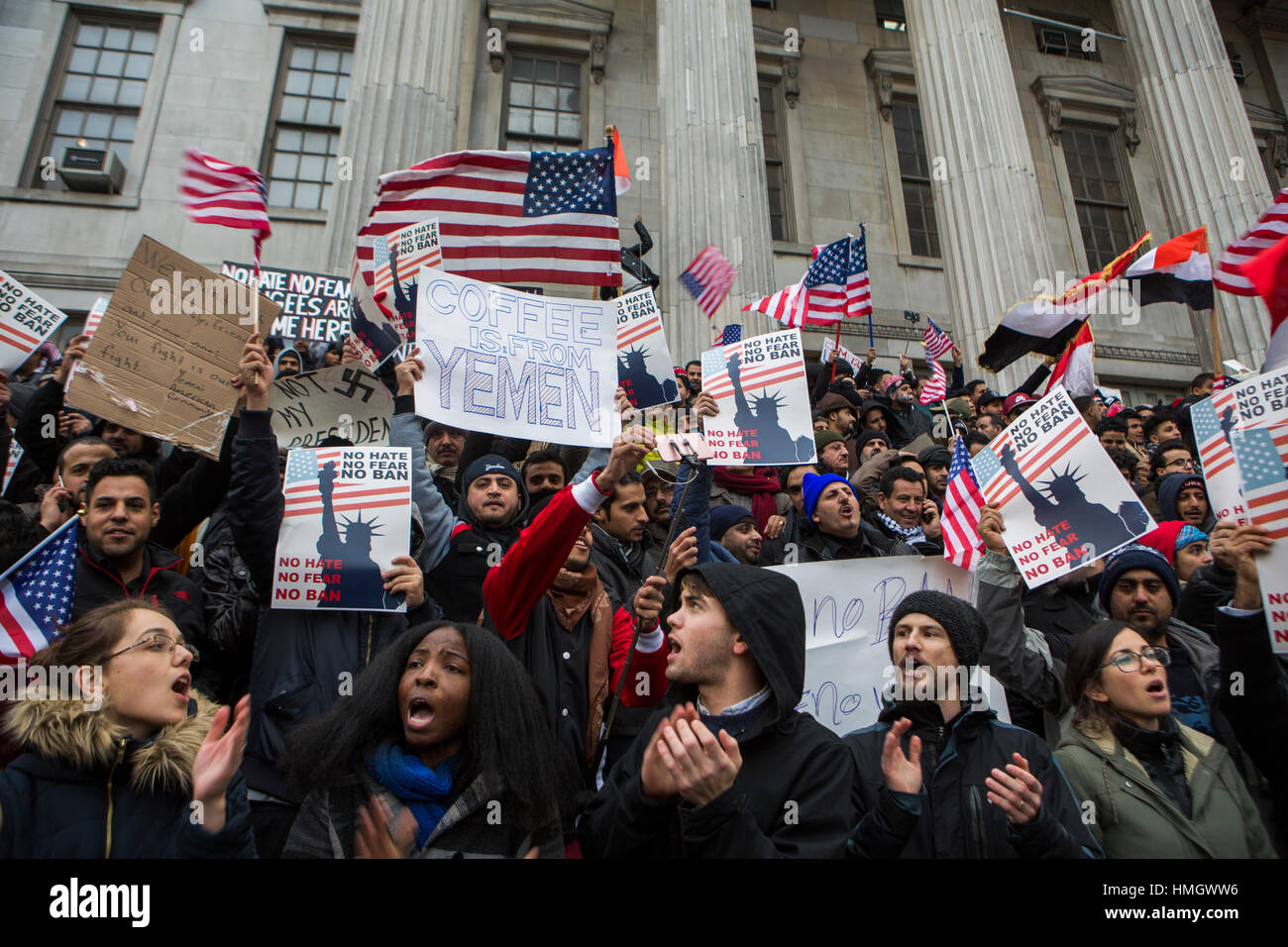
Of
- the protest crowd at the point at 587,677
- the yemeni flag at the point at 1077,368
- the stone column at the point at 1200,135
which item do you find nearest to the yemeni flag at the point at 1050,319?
the yemeni flag at the point at 1077,368

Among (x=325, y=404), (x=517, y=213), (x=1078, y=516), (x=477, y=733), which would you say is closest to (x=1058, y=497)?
(x=1078, y=516)

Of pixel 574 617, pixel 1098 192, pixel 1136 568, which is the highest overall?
pixel 1098 192

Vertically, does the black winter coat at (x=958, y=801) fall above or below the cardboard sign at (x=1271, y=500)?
below

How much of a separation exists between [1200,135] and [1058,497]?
570 inches

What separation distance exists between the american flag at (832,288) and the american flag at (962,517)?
5.59 metres

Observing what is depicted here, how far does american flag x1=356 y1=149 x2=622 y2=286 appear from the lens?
552cm

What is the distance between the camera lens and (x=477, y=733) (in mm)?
2609

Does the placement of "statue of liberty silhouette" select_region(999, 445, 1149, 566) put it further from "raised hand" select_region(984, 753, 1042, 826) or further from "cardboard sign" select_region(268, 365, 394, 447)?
"cardboard sign" select_region(268, 365, 394, 447)

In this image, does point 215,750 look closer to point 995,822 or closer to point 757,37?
point 995,822

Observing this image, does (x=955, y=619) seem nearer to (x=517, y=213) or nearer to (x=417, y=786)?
(x=417, y=786)

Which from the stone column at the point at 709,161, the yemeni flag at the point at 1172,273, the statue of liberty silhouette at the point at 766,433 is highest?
the stone column at the point at 709,161

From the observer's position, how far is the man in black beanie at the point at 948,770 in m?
2.31

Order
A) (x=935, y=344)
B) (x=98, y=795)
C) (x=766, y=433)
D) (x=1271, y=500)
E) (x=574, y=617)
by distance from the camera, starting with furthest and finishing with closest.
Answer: (x=935, y=344), (x=766, y=433), (x=574, y=617), (x=1271, y=500), (x=98, y=795)

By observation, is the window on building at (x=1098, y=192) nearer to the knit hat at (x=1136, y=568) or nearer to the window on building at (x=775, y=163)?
the window on building at (x=775, y=163)
